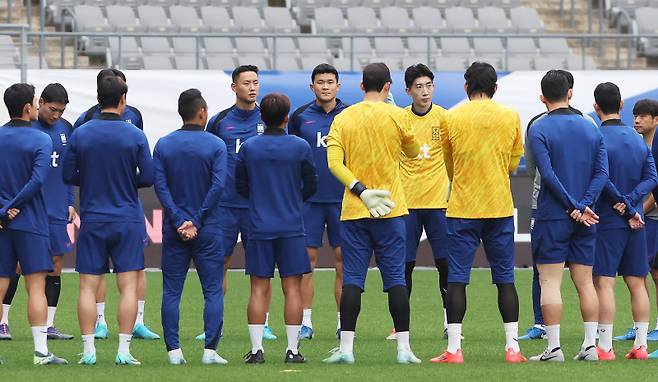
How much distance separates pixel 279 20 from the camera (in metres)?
26.1

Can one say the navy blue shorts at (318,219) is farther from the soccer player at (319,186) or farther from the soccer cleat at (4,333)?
the soccer cleat at (4,333)

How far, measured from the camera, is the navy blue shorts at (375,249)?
399 inches

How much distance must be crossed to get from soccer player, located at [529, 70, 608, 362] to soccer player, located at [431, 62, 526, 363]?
0.23 meters

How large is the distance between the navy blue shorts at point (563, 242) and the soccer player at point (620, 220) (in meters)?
0.29

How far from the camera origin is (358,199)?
10086 millimetres

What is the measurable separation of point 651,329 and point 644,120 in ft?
8.38

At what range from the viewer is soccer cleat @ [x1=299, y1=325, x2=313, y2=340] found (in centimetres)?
1218

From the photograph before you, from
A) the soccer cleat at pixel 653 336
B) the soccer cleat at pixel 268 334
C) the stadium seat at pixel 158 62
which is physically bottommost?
the soccer cleat at pixel 653 336

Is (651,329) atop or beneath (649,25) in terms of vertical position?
beneath

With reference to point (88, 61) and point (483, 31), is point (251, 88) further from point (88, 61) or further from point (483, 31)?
point (483, 31)

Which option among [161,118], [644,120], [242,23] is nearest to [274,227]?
[644,120]

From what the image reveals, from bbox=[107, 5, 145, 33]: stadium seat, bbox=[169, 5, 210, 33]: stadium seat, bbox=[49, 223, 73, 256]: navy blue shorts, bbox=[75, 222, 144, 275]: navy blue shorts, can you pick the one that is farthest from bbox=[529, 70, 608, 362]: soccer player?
bbox=[169, 5, 210, 33]: stadium seat

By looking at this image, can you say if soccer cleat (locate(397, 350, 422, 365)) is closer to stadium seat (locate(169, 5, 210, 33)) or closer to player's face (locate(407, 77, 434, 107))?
player's face (locate(407, 77, 434, 107))

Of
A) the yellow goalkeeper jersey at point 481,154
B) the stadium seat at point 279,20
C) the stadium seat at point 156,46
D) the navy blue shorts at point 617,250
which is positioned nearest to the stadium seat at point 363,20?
the stadium seat at point 279,20
